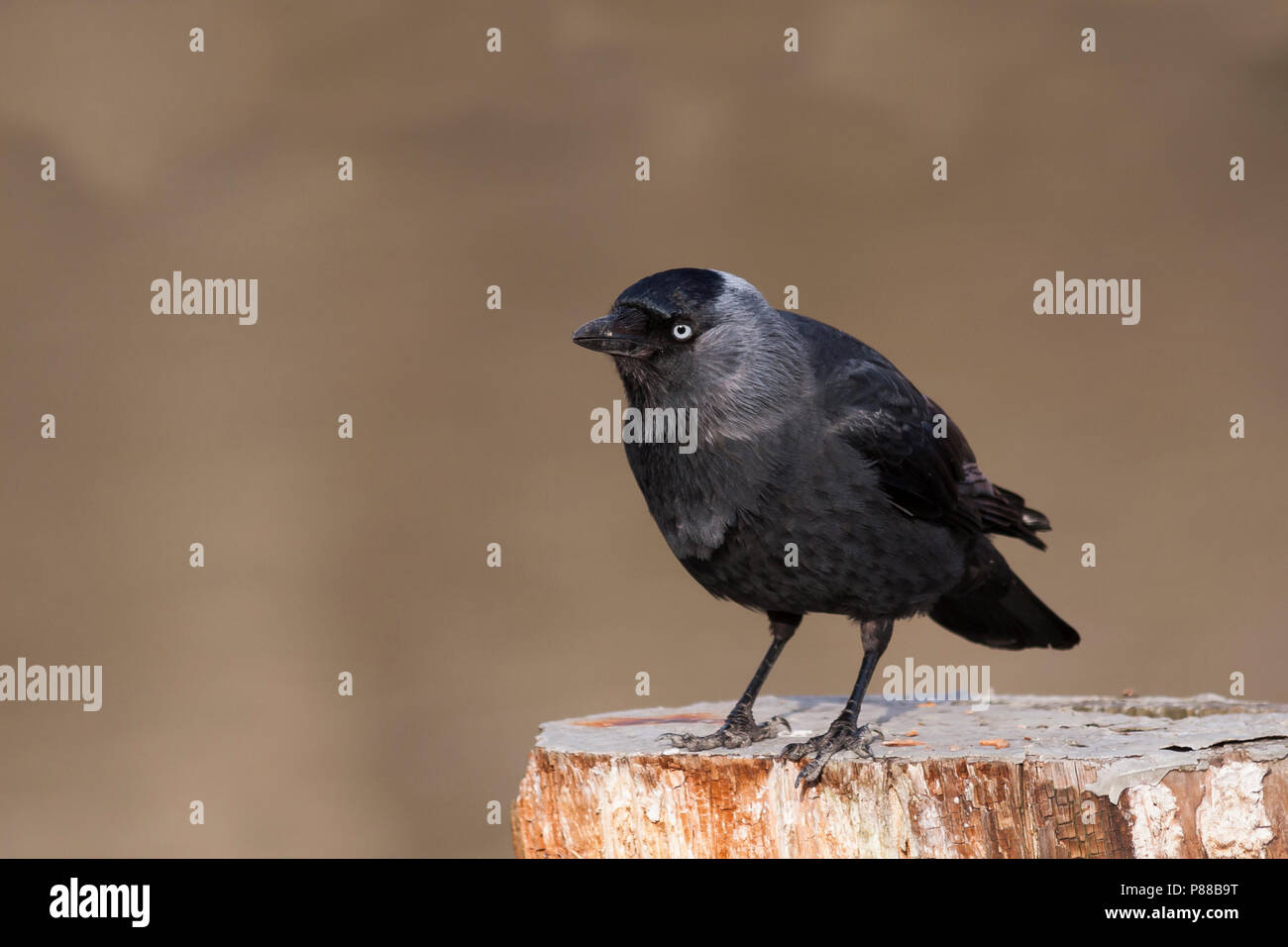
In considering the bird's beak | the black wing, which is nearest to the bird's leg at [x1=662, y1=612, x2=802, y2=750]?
the black wing

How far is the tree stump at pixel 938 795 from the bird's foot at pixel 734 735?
0.06 m

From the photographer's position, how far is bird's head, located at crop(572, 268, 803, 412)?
3.95m

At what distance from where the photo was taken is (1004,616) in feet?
15.8

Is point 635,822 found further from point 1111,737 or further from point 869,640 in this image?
point 1111,737

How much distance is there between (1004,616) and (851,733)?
1189 mm

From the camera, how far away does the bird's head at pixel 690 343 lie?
3.95m

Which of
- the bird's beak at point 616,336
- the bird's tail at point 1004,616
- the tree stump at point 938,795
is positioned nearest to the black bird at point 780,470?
the bird's beak at point 616,336

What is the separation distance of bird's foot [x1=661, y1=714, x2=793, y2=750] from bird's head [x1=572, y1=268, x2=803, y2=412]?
3.35 ft

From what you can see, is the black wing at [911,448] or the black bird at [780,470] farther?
the black wing at [911,448]

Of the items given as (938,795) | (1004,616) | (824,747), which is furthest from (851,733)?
(1004,616)

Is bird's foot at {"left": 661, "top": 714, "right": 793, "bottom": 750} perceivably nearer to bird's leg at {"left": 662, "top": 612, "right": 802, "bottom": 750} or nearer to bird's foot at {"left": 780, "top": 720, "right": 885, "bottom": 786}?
bird's leg at {"left": 662, "top": 612, "right": 802, "bottom": 750}

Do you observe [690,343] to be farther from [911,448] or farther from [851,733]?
[851,733]

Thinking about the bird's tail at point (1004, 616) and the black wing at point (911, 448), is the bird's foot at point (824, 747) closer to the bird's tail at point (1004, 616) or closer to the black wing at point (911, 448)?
the black wing at point (911, 448)
